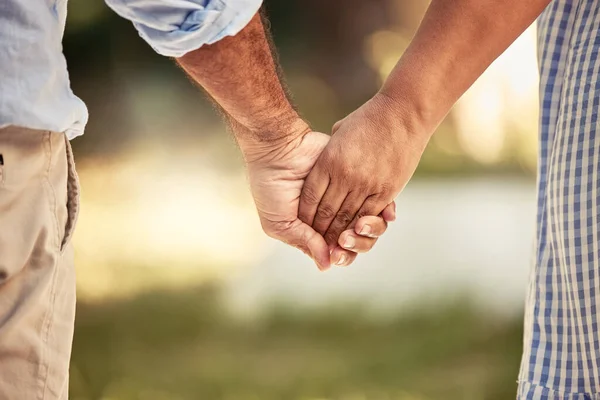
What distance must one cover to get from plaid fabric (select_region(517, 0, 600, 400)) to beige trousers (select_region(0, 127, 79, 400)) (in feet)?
2.39

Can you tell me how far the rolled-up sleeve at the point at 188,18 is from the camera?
908 mm

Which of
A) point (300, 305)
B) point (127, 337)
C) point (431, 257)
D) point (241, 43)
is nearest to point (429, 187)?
point (431, 257)

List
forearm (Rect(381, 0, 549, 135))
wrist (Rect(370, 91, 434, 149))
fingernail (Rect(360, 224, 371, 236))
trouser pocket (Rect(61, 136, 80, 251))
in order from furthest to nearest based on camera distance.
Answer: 1. fingernail (Rect(360, 224, 371, 236))
2. wrist (Rect(370, 91, 434, 149))
3. forearm (Rect(381, 0, 549, 135))
4. trouser pocket (Rect(61, 136, 80, 251))

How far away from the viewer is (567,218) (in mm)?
1166

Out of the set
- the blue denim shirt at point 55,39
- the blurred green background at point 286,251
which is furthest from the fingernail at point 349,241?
the blurred green background at point 286,251

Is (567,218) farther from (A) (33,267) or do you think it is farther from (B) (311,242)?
(A) (33,267)

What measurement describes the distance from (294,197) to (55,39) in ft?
2.33

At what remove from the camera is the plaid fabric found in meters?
1.13

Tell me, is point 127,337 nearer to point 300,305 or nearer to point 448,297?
point 300,305

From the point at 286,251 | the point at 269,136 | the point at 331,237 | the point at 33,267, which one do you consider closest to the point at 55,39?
the point at 33,267

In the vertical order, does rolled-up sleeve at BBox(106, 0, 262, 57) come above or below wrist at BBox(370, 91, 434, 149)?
below

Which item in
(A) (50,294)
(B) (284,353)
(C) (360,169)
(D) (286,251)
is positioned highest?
(C) (360,169)

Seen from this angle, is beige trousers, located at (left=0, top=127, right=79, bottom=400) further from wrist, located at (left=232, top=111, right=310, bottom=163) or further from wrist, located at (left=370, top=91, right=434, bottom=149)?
wrist, located at (left=370, top=91, right=434, bottom=149)

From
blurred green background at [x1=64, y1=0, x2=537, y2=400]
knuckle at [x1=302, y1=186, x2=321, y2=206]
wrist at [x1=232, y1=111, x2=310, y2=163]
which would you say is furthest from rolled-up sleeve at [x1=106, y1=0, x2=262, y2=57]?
blurred green background at [x1=64, y1=0, x2=537, y2=400]
